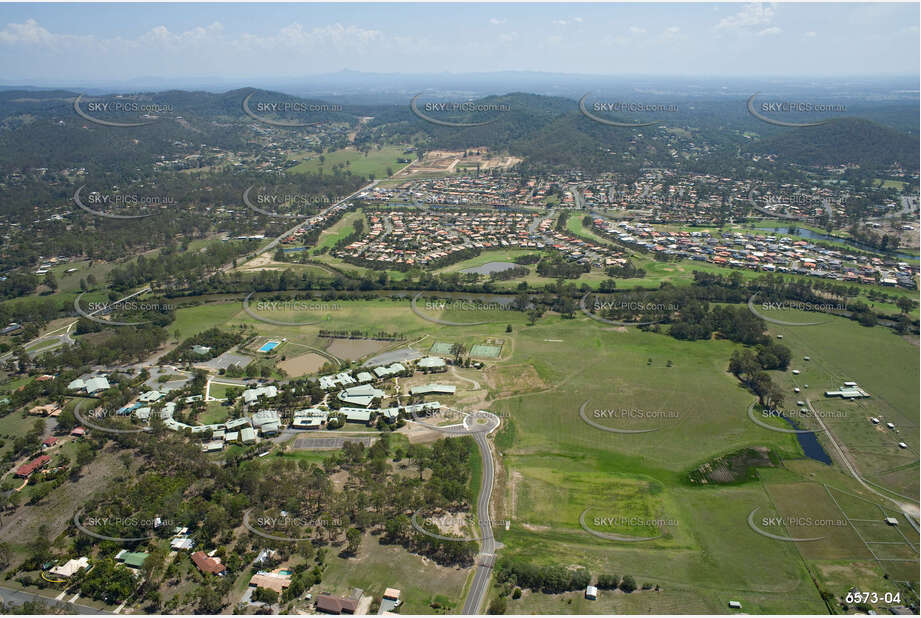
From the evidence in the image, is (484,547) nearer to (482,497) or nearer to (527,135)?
(482,497)

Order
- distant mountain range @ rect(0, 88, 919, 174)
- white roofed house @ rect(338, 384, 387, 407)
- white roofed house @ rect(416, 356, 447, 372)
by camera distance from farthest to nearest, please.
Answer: distant mountain range @ rect(0, 88, 919, 174), white roofed house @ rect(416, 356, 447, 372), white roofed house @ rect(338, 384, 387, 407)

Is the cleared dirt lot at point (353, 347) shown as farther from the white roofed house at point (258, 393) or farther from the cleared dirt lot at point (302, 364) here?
the white roofed house at point (258, 393)

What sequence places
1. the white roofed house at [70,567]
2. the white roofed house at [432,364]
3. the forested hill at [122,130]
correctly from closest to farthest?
1. the white roofed house at [70,567]
2. the white roofed house at [432,364]
3. the forested hill at [122,130]

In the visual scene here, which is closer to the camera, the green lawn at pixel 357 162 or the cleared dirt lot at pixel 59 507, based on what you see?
the cleared dirt lot at pixel 59 507

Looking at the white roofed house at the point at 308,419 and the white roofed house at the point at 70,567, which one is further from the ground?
the white roofed house at the point at 308,419

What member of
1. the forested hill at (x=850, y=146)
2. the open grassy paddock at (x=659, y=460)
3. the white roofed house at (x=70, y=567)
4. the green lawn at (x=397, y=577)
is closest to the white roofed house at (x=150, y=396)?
the open grassy paddock at (x=659, y=460)

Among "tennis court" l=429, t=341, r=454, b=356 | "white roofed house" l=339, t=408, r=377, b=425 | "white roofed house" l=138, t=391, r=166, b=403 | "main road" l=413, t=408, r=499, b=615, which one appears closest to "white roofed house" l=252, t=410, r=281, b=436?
"white roofed house" l=339, t=408, r=377, b=425

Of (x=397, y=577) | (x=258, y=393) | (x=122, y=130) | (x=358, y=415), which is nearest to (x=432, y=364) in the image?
(x=358, y=415)

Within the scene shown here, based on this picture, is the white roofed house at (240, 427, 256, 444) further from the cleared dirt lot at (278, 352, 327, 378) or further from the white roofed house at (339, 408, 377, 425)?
the cleared dirt lot at (278, 352, 327, 378)

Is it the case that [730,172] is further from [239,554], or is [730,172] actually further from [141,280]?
[239,554]

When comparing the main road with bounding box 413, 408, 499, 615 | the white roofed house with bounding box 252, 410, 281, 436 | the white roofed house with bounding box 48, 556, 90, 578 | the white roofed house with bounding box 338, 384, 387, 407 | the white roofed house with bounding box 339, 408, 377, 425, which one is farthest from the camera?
the white roofed house with bounding box 338, 384, 387, 407

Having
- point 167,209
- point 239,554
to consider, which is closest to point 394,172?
point 167,209
